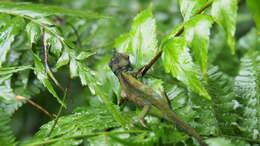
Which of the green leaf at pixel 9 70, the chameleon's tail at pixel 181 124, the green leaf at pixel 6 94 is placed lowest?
the chameleon's tail at pixel 181 124

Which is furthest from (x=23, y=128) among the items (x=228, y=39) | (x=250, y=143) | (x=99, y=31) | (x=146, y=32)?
(x=228, y=39)

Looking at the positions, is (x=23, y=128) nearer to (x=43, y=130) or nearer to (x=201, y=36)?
(x=43, y=130)

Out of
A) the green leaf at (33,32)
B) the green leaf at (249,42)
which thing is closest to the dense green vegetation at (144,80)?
the green leaf at (33,32)

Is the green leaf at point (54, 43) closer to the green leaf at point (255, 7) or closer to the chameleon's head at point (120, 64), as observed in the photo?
the chameleon's head at point (120, 64)

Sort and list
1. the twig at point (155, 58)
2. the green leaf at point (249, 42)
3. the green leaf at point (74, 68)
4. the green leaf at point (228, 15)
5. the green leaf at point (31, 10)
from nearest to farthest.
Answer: the green leaf at point (228, 15) → the twig at point (155, 58) → the green leaf at point (74, 68) → the green leaf at point (31, 10) → the green leaf at point (249, 42)

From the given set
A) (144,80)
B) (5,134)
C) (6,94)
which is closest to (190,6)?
(144,80)

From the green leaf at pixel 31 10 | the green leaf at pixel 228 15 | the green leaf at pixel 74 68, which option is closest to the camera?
the green leaf at pixel 228 15

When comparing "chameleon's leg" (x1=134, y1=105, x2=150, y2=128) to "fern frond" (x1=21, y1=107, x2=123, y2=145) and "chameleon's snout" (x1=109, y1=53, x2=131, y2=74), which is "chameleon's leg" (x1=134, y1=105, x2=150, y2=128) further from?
"chameleon's snout" (x1=109, y1=53, x2=131, y2=74)
